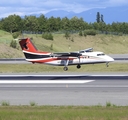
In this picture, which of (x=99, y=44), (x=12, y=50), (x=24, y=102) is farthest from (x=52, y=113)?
(x=99, y=44)

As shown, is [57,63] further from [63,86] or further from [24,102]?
[24,102]

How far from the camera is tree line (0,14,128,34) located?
127 meters

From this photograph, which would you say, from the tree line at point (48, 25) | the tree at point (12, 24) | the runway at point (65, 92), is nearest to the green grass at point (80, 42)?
the tree at point (12, 24)

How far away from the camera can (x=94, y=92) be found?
2756cm

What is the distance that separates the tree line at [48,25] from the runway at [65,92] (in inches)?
3652

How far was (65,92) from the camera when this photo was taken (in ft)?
91.0

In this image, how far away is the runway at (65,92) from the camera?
24.0 metres

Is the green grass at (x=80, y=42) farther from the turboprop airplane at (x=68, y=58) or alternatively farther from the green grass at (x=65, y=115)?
the green grass at (x=65, y=115)

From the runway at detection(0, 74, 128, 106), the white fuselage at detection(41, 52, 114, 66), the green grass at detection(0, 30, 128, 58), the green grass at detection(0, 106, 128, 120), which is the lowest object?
the green grass at detection(0, 30, 128, 58)

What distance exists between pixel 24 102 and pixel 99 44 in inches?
3926

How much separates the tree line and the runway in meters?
92.8

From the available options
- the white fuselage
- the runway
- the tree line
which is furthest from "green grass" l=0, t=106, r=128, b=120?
the tree line

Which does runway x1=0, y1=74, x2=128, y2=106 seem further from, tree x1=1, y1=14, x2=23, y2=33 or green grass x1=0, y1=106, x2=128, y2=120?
tree x1=1, y1=14, x2=23, y2=33

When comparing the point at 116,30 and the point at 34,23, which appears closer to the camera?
the point at 34,23
